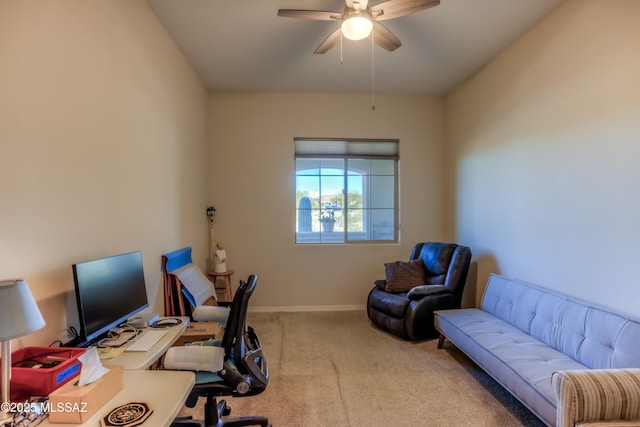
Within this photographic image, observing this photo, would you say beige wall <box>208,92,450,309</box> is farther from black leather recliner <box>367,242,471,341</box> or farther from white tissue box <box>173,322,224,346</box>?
white tissue box <box>173,322,224,346</box>

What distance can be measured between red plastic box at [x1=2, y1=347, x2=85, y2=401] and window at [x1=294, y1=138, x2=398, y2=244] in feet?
11.3

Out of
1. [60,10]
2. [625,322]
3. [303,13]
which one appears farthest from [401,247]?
[60,10]

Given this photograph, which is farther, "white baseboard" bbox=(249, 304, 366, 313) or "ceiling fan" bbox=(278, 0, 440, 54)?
"white baseboard" bbox=(249, 304, 366, 313)

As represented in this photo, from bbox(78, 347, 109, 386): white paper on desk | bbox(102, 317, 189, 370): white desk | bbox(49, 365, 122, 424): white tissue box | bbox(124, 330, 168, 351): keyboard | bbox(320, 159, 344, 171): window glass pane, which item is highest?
bbox(320, 159, 344, 171): window glass pane

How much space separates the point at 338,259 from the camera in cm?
459

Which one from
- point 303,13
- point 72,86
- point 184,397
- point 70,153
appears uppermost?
point 303,13

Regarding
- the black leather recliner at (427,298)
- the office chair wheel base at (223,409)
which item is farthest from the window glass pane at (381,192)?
the office chair wheel base at (223,409)

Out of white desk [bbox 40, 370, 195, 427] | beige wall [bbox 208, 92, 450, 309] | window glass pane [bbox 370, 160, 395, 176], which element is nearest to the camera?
white desk [bbox 40, 370, 195, 427]

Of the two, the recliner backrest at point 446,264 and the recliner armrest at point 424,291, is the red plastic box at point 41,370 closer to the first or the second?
the recliner armrest at point 424,291

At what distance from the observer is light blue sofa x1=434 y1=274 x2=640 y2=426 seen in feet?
6.08

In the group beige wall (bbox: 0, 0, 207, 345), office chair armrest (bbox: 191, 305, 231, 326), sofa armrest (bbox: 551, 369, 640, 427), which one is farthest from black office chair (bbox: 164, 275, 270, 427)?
sofa armrest (bbox: 551, 369, 640, 427)

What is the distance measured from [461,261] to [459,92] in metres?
2.26

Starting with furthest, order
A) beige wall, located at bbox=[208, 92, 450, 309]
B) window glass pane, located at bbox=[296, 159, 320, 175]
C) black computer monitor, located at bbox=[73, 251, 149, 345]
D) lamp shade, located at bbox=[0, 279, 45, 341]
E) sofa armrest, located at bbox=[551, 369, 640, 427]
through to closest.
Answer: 1. window glass pane, located at bbox=[296, 159, 320, 175]
2. beige wall, located at bbox=[208, 92, 450, 309]
3. black computer monitor, located at bbox=[73, 251, 149, 345]
4. sofa armrest, located at bbox=[551, 369, 640, 427]
5. lamp shade, located at bbox=[0, 279, 45, 341]

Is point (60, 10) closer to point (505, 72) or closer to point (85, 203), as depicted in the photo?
point (85, 203)
